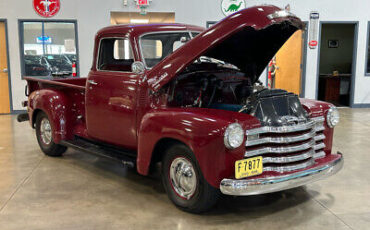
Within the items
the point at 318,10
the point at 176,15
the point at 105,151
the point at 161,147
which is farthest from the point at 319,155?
the point at 318,10

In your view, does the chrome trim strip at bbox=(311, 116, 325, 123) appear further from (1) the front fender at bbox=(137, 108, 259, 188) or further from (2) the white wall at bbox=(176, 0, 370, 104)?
(2) the white wall at bbox=(176, 0, 370, 104)

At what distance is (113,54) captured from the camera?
450 centimetres

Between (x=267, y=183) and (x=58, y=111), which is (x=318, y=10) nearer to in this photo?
(x=58, y=111)

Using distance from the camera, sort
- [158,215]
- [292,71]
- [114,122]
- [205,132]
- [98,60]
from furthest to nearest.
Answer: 1. [292,71]
2. [98,60]
3. [114,122]
4. [158,215]
5. [205,132]

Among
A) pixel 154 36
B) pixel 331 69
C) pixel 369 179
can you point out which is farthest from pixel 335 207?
pixel 331 69

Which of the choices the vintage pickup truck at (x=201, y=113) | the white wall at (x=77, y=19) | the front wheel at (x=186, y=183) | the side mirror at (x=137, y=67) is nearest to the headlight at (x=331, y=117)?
the vintage pickup truck at (x=201, y=113)

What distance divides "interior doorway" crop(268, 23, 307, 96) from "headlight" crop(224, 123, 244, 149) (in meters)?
7.50

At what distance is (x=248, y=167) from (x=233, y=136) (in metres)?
0.28

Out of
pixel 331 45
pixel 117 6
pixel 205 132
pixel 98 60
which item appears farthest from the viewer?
pixel 331 45

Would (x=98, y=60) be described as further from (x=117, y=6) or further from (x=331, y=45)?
(x=331, y=45)

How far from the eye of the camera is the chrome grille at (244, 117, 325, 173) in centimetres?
312

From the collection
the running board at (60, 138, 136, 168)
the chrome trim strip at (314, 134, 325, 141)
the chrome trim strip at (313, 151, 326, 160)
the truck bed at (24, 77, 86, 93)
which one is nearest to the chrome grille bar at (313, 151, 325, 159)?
the chrome trim strip at (313, 151, 326, 160)

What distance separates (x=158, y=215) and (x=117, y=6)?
7.27 metres

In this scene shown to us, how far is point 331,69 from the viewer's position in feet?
48.8
